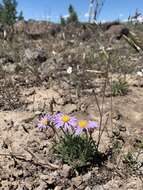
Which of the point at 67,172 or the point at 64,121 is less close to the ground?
the point at 64,121

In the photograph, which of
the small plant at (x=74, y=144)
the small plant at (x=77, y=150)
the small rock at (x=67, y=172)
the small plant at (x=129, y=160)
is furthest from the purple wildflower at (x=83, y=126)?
the small plant at (x=129, y=160)

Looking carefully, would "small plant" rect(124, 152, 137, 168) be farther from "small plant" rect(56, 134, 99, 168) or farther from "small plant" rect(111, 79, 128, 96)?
"small plant" rect(111, 79, 128, 96)

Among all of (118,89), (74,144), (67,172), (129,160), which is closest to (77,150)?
(74,144)

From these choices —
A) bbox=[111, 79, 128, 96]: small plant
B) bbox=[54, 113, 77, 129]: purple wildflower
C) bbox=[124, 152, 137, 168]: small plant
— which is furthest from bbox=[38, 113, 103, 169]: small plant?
bbox=[111, 79, 128, 96]: small plant

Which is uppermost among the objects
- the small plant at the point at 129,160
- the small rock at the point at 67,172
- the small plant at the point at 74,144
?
the small plant at the point at 74,144

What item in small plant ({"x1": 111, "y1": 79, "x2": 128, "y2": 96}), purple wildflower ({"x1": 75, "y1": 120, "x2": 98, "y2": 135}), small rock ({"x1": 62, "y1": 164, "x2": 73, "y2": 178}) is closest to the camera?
purple wildflower ({"x1": 75, "y1": 120, "x2": 98, "y2": 135})

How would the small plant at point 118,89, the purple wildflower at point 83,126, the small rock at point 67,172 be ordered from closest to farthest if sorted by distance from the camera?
the purple wildflower at point 83,126 → the small rock at point 67,172 → the small plant at point 118,89

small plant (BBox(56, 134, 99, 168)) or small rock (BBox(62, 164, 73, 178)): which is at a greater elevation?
small plant (BBox(56, 134, 99, 168))

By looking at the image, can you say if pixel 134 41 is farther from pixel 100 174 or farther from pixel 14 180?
pixel 14 180

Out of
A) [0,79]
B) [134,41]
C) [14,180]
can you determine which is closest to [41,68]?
[0,79]

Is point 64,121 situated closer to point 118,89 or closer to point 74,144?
point 74,144

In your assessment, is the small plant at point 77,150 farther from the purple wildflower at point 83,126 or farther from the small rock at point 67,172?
the purple wildflower at point 83,126
